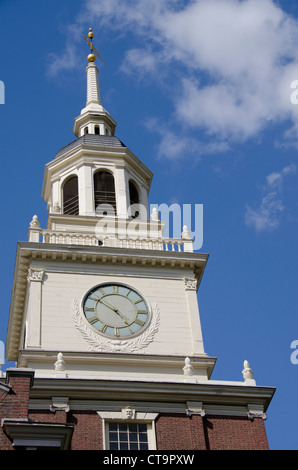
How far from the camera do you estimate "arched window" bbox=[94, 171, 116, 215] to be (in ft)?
121

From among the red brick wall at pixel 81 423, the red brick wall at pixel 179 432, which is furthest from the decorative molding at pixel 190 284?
the red brick wall at pixel 81 423

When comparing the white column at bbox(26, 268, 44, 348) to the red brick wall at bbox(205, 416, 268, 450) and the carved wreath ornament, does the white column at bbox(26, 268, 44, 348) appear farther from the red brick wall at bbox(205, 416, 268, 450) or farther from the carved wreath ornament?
the red brick wall at bbox(205, 416, 268, 450)

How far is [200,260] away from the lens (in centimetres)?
3356

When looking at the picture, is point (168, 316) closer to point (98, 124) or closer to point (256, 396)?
point (256, 396)

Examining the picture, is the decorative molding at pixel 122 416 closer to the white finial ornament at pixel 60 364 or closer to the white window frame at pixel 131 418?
the white window frame at pixel 131 418

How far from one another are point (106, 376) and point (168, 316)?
156 inches

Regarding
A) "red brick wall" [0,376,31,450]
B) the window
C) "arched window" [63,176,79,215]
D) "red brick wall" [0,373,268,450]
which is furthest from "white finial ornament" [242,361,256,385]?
"arched window" [63,176,79,215]

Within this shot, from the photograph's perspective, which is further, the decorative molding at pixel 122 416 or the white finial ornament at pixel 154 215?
the white finial ornament at pixel 154 215

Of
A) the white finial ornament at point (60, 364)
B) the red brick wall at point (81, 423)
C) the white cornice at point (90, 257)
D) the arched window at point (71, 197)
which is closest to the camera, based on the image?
the red brick wall at point (81, 423)

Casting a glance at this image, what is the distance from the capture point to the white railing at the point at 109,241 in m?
33.8

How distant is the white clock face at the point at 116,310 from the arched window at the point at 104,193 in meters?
5.12

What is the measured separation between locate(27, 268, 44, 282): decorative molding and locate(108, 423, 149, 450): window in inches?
271

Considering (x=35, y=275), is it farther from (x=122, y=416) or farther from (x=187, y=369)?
(x=122, y=416)
